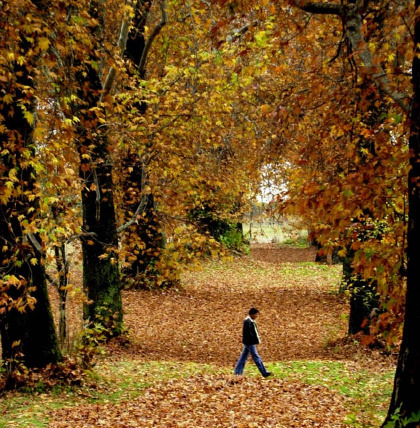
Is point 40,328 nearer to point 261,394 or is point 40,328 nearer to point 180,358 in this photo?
point 261,394

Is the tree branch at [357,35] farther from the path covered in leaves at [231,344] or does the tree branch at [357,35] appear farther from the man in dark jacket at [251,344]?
the man in dark jacket at [251,344]

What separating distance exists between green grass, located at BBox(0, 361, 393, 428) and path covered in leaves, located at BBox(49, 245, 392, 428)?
0.26m

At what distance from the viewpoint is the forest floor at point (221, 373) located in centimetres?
808

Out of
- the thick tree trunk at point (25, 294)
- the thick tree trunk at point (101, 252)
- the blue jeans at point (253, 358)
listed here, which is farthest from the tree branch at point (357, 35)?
the thick tree trunk at point (101, 252)

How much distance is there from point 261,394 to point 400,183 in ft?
16.9

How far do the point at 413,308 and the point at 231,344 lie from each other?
10.8 metres

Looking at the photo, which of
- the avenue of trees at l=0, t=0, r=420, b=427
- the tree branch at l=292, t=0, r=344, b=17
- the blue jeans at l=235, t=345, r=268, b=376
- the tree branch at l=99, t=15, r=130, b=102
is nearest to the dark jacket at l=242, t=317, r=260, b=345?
the blue jeans at l=235, t=345, r=268, b=376

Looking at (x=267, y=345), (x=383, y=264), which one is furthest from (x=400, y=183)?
(x=267, y=345)

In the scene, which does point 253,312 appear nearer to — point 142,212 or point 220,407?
point 220,407

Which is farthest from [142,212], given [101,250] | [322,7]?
[322,7]

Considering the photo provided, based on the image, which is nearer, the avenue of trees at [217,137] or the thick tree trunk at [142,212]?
the avenue of trees at [217,137]

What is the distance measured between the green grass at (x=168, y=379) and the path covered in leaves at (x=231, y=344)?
0.26m

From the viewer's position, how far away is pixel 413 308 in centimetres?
509

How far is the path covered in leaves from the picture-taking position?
824 centimetres
